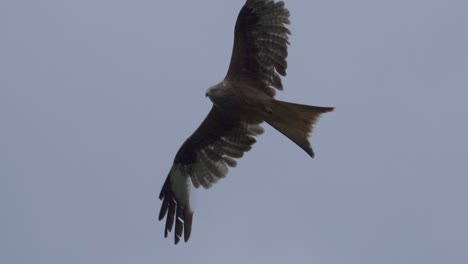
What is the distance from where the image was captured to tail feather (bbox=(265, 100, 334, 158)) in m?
11.7

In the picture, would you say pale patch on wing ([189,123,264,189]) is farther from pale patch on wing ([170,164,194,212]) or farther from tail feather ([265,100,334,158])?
tail feather ([265,100,334,158])

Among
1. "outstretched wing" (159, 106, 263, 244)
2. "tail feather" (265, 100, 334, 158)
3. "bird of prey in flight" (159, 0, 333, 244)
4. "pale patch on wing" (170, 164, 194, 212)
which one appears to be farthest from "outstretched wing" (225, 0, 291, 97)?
"pale patch on wing" (170, 164, 194, 212)

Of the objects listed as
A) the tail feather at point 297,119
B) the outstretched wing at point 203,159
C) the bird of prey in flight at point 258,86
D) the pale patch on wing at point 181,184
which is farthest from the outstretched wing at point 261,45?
the pale patch on wing at point 181,184

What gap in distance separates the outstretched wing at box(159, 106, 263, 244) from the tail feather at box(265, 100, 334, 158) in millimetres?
872

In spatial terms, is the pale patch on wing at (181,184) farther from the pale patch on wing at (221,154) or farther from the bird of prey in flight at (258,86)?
the bird of prey in flight at (258,86)

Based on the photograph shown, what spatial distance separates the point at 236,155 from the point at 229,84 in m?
1.44

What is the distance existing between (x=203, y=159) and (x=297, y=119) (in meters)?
1.94

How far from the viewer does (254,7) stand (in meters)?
A: 12.0

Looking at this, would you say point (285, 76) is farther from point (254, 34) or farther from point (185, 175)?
point (185, 175)

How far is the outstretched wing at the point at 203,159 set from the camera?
12875 millimetres

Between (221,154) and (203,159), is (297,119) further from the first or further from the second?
(203,159)

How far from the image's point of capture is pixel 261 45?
12016 millimetres

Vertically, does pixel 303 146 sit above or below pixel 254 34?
below

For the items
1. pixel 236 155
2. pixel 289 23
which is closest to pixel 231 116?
pixel 236 155
